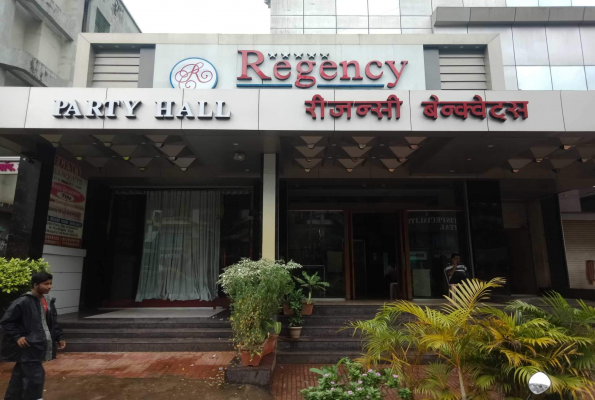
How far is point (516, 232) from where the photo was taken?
13.1 meters

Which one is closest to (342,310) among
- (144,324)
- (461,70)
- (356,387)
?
(144,324)

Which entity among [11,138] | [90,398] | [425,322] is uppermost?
[11,138]

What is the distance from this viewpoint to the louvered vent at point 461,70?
342 inches

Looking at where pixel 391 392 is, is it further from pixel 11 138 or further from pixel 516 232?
pixel 516 232

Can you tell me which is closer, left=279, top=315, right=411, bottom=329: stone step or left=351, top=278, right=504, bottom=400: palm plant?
left=351, top=278, right=504, bottom=400: palm plant

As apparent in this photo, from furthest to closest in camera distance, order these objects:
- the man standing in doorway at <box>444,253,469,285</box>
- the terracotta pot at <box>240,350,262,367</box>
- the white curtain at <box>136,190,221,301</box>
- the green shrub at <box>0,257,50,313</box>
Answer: the white curtain at <box>136,190,221,301</box> < the man standing in doorway at <box>444,253,469,285</box> < the green shrub at <box>0,257,50,313</box> < the terracotta pot at <box>240,350,262,367</box>

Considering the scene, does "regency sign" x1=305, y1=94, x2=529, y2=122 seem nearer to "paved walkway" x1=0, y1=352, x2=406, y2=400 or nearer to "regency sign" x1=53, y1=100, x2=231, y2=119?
"regency sign" x1=53, y1=100, x2=231, y2=119

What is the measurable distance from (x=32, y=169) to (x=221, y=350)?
510 cm

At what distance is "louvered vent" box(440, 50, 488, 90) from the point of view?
342 inches

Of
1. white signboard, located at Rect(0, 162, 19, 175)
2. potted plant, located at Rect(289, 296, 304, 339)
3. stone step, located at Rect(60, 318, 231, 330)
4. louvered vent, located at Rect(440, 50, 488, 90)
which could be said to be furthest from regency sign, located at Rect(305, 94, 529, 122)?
white signboard, located at Rect(0, 162, 19, 175)

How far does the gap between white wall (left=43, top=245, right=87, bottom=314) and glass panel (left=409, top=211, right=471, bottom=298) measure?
865cm

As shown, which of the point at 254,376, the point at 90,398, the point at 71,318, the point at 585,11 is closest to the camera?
the point at 90,398

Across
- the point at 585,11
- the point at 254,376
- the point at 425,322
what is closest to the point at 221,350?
the point at 254,376

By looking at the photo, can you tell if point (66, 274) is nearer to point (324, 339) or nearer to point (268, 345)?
point (268, 345)
